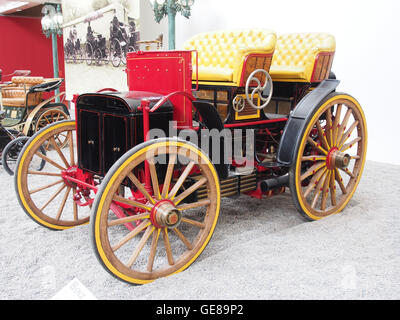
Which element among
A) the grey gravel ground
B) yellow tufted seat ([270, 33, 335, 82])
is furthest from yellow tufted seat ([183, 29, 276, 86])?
the grey gravel ground

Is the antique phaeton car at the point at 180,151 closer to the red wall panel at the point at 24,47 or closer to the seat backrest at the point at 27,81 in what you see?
the seat backrest at the point at 27,81

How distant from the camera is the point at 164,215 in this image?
203 cm

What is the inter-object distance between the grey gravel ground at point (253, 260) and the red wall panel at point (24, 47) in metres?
9.10

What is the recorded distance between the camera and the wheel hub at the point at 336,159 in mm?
2992

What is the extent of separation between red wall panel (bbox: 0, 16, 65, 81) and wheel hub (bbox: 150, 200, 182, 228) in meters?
9.73

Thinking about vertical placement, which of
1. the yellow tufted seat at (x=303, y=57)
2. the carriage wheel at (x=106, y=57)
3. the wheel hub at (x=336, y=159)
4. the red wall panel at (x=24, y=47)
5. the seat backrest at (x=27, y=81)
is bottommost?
the wheel hub at (x=336, y=159)

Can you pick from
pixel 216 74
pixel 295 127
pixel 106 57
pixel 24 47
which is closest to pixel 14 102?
pixel 106 57

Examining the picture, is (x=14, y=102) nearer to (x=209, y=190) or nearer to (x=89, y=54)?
(x=89, y=54)

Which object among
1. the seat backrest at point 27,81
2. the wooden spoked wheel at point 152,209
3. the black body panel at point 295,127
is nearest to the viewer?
the wooden spoked wheel at point 152,209

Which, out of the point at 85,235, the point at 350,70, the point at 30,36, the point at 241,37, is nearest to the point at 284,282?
the point at 85,235

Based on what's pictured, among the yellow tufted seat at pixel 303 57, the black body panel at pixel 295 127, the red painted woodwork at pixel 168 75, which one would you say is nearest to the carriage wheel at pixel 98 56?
the yellow tufted seat at pixel 303 57

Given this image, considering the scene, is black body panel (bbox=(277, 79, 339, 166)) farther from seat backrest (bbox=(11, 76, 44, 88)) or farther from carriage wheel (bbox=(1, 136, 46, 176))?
seat backrest (bbox=(11, 76, 44, 88))

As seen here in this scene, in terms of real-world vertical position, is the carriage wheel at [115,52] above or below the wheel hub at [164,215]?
above

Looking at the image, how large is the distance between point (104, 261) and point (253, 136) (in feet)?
5.13
